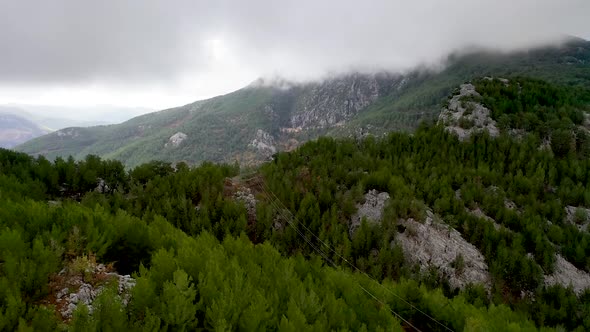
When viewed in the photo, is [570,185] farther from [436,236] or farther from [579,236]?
[436,236]

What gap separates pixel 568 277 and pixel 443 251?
9621mm

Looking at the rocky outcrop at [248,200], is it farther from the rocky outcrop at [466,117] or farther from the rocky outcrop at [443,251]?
the rocky outcrop at [466,117]

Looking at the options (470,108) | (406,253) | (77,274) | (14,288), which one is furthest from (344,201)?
(470,108)

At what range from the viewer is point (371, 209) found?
30.4 meters

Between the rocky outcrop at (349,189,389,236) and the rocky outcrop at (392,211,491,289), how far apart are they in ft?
7.69

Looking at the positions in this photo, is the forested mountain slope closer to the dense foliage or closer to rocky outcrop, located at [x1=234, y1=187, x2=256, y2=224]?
the dense foliage

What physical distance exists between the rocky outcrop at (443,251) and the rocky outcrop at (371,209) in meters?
2.35

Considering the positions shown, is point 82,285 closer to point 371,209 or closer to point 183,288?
point 183,288

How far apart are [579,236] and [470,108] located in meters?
24.6

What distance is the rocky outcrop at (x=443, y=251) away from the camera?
25.1 meters

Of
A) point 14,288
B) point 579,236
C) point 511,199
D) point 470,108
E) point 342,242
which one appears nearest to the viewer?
point 14,288

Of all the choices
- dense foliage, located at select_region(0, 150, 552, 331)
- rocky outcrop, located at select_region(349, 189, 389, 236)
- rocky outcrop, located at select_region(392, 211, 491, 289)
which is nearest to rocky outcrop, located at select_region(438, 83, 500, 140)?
rocky outcrop, located at select_region(349, 189, 389, 236)

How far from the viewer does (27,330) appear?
6.96 metres

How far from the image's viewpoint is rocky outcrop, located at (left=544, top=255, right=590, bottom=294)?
2527cm
